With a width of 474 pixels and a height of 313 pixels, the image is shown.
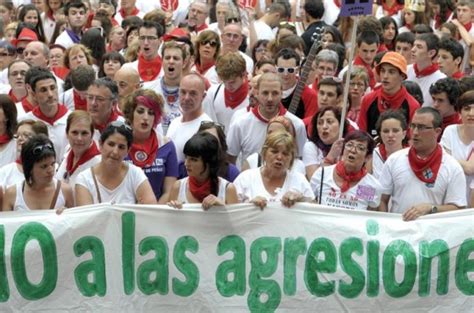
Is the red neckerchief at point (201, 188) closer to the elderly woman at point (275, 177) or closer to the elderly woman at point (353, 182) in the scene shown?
the elderly woman at point (275, 177)

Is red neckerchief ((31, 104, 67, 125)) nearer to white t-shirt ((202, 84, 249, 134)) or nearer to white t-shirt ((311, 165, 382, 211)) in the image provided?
white t-shirt ((202, 84, 249, 134))

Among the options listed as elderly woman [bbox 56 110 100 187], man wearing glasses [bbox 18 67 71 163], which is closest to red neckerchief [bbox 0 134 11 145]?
elderly woman [bbox 56 110 100 187]

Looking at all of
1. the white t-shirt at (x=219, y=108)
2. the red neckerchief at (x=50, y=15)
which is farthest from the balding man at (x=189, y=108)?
the red neckerchief at (x=50, y=15)

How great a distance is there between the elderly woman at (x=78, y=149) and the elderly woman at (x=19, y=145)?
205 millimetres

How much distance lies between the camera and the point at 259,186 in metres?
10.8

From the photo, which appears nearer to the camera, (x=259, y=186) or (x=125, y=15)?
(x=259, y=186)

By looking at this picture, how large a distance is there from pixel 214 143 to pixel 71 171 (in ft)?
3.95

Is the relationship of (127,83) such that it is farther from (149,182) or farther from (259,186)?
(259,186)

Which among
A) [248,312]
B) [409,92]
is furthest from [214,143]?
[409,92]

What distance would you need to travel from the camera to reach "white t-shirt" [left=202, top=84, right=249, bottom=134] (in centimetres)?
1358

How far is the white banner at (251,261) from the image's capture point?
34.2 feet

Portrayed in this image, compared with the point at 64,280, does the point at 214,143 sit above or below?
above

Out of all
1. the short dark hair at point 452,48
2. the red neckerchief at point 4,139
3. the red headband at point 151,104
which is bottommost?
the red neckerchief at point 4,139

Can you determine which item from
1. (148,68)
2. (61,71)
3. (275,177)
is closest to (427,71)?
(148,68)
